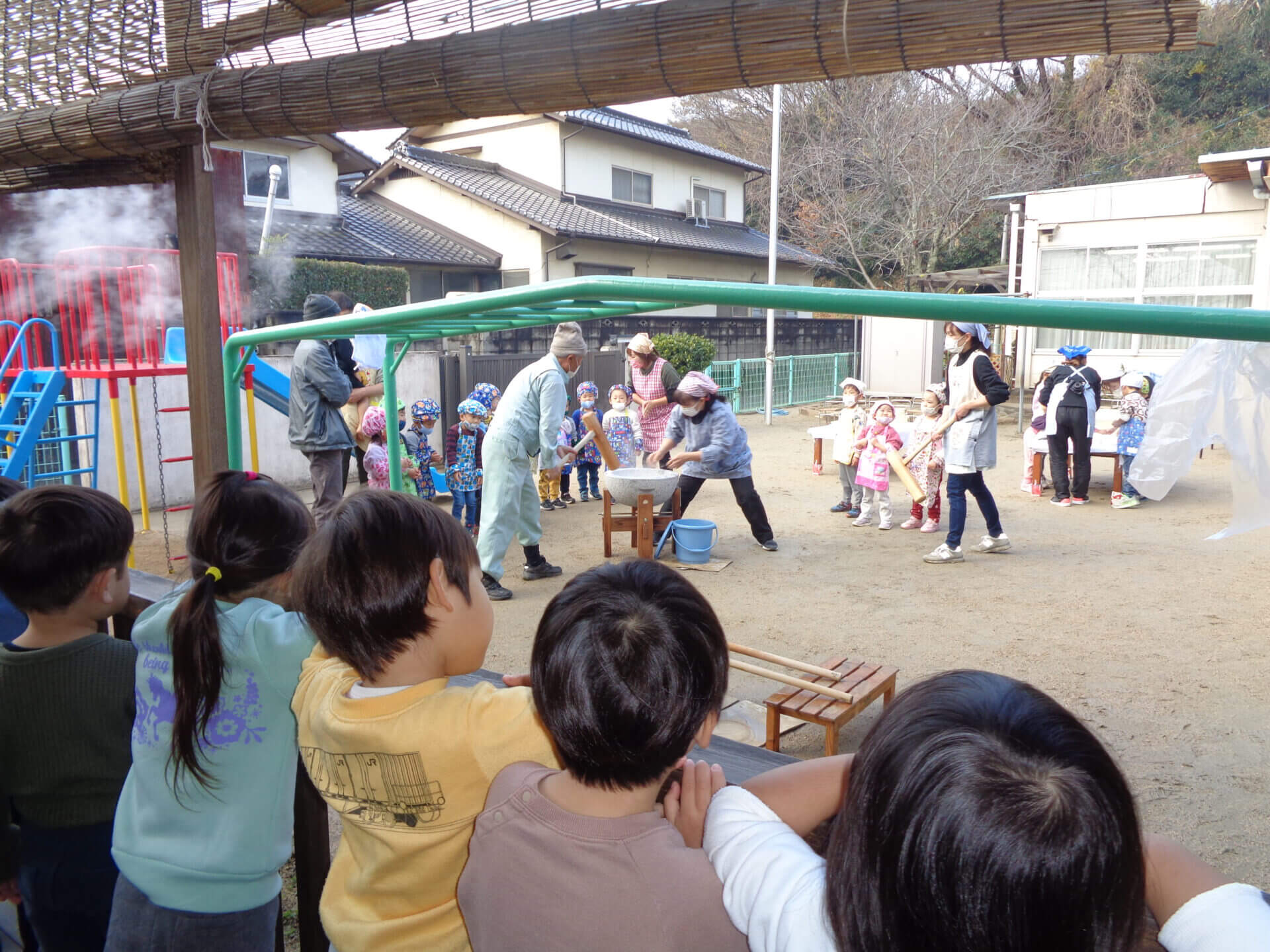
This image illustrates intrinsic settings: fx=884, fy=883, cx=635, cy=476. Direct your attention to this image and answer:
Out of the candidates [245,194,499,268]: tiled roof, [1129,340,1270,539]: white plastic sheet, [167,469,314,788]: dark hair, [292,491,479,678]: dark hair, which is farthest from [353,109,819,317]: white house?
[292,491,479,678]: dark hair

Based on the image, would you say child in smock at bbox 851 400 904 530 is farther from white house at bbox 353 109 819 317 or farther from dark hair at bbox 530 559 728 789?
white house at bbox 353 109 819 317

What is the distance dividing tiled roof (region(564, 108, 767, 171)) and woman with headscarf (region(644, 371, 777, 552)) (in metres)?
12.7

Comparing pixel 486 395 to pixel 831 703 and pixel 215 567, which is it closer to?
pixel 831 703

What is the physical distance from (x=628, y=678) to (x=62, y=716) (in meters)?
1.29

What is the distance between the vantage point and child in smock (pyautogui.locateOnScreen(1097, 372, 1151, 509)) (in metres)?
8.07

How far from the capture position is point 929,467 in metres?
7.60

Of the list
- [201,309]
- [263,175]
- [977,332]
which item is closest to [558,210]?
[263,175]

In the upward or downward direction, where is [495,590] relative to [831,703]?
downward

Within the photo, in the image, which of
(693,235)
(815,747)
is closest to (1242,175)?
(693,235)

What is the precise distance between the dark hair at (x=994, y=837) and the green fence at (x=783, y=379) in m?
15.6

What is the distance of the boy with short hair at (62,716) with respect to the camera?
1.65 m

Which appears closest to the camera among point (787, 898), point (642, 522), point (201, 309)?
point (787, 898)

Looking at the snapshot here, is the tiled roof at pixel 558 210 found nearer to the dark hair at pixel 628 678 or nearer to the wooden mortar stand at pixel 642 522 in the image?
the wooden mortar stand at pixel 642 522

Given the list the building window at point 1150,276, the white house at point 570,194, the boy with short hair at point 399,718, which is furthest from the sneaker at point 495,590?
the white house at point 570,194
